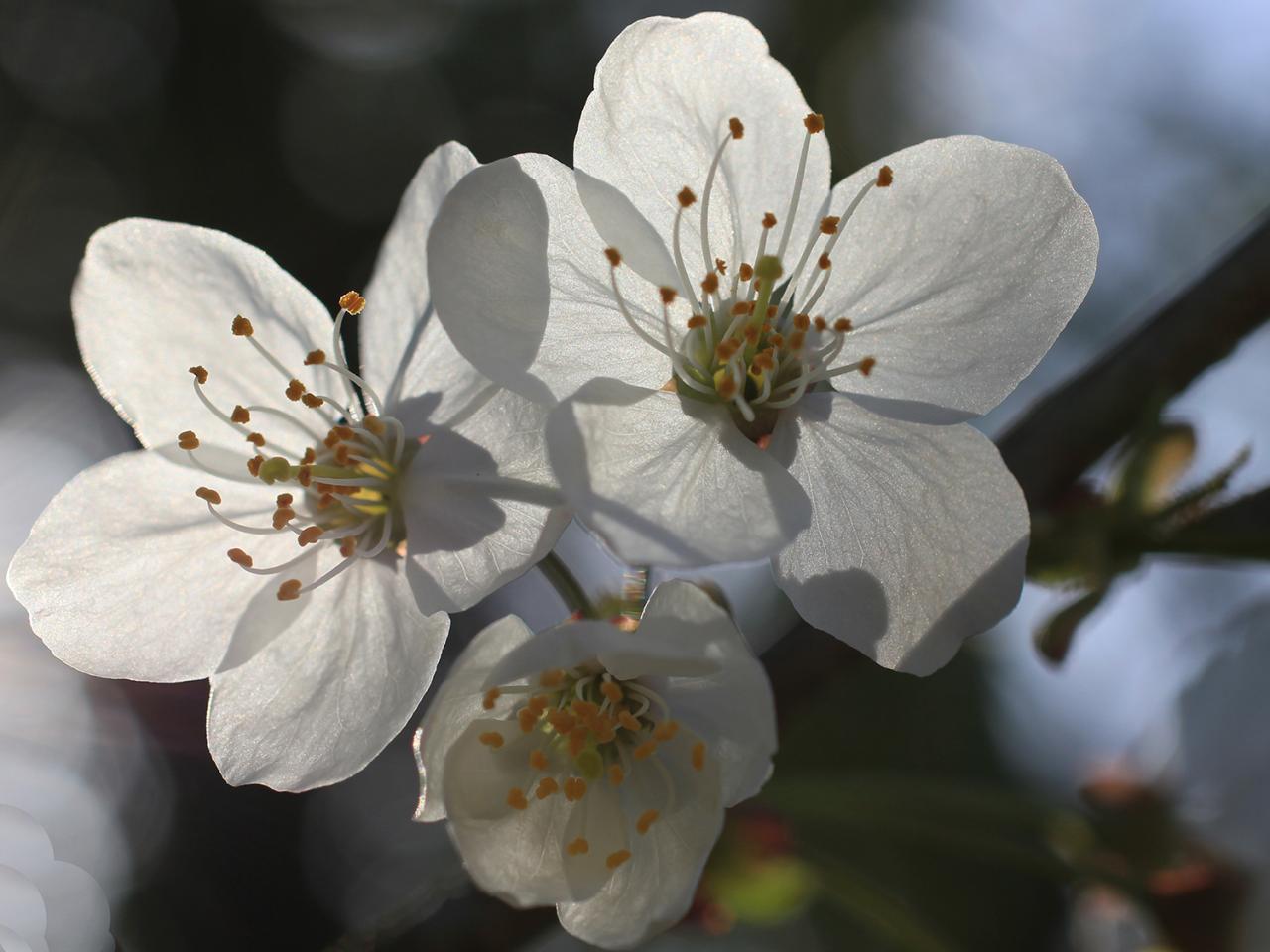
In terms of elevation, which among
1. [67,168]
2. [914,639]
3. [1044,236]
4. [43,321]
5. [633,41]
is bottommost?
[43,321]

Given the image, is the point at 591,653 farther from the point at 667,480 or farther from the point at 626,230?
the point at 626,230

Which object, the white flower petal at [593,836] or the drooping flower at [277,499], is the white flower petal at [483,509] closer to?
the drooping flower at [277,499]

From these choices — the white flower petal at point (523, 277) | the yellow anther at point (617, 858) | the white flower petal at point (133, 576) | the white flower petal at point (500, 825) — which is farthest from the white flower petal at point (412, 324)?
the yellow anther at point (617, 858)

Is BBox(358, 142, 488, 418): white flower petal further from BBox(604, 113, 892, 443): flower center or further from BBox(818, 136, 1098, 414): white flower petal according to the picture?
BBox(818, 136, 1098, 414): white flower petal

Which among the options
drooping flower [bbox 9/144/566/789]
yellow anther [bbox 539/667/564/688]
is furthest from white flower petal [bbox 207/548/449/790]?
yellow anther [bbox 539/667/564/688]

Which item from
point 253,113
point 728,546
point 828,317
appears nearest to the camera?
point 728,546

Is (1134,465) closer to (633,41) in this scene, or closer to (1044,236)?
(1044,236)

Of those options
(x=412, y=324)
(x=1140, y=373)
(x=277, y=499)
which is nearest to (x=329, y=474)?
(x=277, y=499)

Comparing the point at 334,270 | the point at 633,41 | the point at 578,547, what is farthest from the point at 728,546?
the point at 334,270
